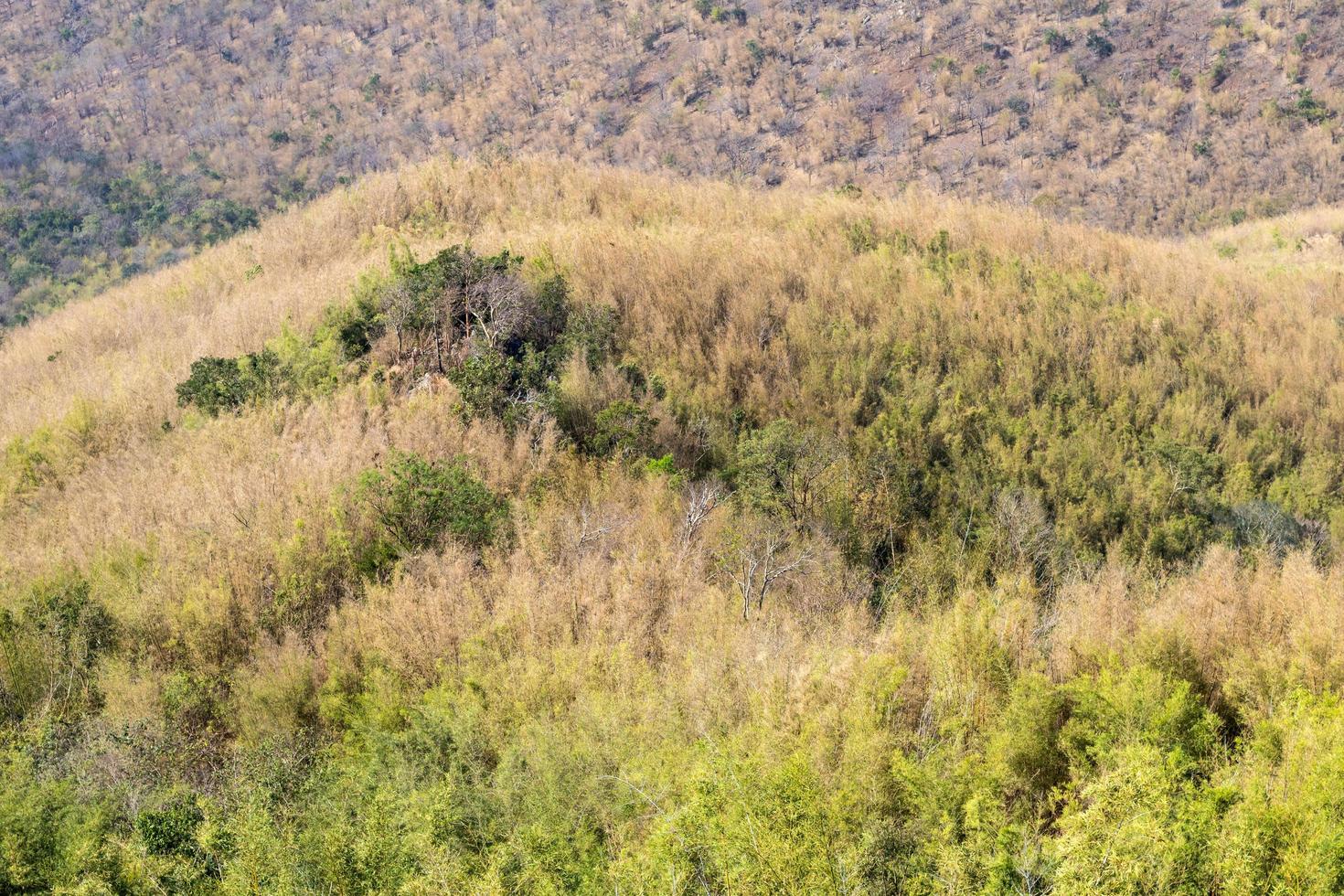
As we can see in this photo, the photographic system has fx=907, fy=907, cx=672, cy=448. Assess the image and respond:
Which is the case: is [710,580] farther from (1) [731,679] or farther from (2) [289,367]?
(2) [289,367]

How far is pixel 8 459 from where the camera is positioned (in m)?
9.82

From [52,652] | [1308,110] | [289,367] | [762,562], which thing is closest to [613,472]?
[762,562]

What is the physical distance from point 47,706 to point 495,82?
43.3 m

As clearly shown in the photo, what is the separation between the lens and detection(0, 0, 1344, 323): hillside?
1374 inches

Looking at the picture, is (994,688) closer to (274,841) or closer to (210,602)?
(274,841)

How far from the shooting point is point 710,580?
7746mm

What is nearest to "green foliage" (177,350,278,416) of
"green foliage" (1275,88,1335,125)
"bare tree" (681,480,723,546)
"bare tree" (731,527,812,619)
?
"bare tree" (681,480,723,546)

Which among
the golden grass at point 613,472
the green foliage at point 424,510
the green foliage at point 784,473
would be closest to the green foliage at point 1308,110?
the golden grass at point 613,472

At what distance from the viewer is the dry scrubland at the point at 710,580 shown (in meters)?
4.12

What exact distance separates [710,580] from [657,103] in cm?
3928

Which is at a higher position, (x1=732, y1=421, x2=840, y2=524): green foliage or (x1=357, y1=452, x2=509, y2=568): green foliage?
(x1=357, y1=452, x2=509, y2=568): green foliage

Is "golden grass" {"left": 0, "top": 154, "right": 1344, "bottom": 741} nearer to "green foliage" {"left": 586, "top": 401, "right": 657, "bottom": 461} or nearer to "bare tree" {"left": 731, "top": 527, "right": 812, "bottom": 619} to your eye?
"bare tree" {"left": 731, "top": 527, "right": 812, "bottom": 619}

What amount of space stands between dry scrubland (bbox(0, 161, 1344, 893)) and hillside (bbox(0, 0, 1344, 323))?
2229 cm

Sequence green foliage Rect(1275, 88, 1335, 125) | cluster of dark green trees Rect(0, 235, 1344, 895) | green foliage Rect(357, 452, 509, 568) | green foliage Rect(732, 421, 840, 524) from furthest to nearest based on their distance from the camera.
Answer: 1. green foliage Rect(1275, 88, 1335, 125)
2. green foliage Rect(732, 421, 840, 524)
3. green foliage Rect(357, 452, 509, 568)
4. cluster of dark green trees Rect(0, 235, 1344, 895)
